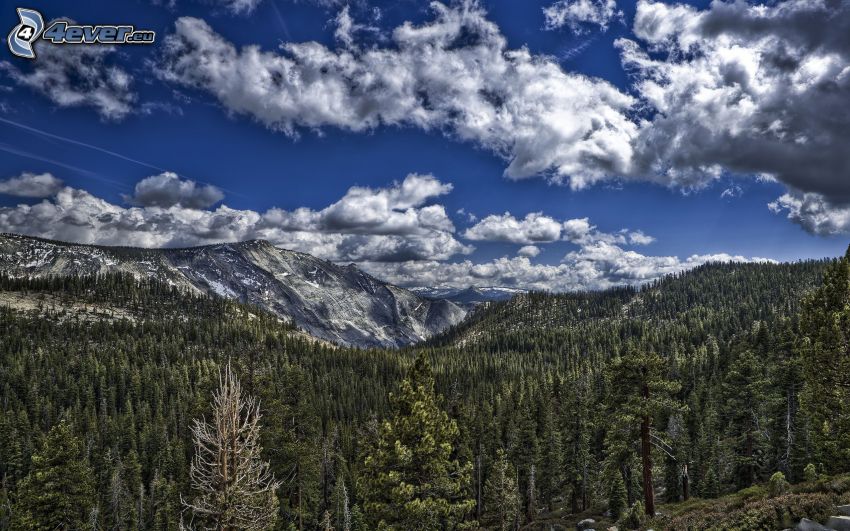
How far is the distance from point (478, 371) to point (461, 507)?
17436cm

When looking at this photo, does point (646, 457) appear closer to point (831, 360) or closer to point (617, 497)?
point (831, 360)

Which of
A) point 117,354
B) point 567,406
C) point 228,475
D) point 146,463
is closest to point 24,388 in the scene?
point 117,354

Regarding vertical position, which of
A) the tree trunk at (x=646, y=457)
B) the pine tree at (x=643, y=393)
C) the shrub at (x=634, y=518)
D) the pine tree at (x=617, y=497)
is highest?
the pine tree at (x=643, y=393)

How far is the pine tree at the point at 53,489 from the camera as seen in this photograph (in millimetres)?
33188

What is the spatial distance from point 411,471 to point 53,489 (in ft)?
98.2

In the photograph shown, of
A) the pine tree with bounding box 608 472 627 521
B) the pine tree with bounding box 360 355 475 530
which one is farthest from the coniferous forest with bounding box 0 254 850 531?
the pine tree with bounding box 608 472 627 521

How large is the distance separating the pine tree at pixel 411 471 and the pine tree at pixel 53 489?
27.0 meters

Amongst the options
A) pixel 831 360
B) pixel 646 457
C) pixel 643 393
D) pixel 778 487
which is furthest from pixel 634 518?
pixel 831 360

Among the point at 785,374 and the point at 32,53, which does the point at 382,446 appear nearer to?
→ the point at 32,53

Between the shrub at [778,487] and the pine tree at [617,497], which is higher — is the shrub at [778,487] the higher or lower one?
the higher one

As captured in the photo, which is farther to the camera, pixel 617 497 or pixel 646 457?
pixel 617 497

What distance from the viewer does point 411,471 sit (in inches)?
901

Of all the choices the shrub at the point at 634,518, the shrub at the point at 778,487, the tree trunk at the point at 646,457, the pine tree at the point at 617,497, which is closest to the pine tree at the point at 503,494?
the pine tree at the point at 617,497

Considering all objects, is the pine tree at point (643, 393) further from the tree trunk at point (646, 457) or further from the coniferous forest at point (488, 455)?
the coniferous forest at point (488, 455)
